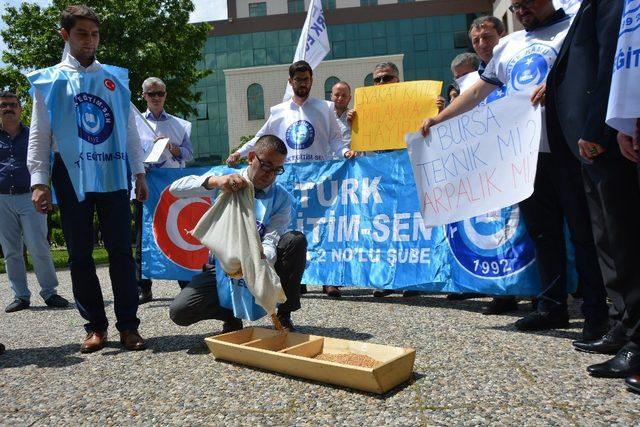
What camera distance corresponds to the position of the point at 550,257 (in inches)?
153

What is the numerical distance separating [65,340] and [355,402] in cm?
276

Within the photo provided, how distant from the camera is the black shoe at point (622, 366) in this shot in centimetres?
265

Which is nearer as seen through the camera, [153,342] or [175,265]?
[153,342]

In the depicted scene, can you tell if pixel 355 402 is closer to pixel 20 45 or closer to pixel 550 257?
pixel 550 257

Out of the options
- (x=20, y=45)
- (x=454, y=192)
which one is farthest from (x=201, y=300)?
(x=20, y=45)

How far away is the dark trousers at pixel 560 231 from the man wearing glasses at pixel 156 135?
12.7 ft

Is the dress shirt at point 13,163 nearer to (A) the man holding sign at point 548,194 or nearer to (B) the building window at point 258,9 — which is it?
(A) the man holding sign at point 548,194

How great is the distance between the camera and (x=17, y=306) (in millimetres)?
6188

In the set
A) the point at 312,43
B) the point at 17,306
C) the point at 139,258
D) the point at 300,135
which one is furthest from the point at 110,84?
the point at 312,43

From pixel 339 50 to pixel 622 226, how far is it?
5128cm

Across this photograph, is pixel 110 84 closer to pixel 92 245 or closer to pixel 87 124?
pixel 87 124

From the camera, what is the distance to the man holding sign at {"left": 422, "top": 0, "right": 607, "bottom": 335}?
3.53 meters

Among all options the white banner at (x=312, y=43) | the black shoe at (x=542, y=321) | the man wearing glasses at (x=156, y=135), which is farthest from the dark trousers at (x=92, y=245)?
the white banner at (x=312, y=43)

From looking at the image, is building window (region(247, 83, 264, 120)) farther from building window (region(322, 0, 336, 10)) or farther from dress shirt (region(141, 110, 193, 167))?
dress shirt (region(141, 110, 193, 167))
